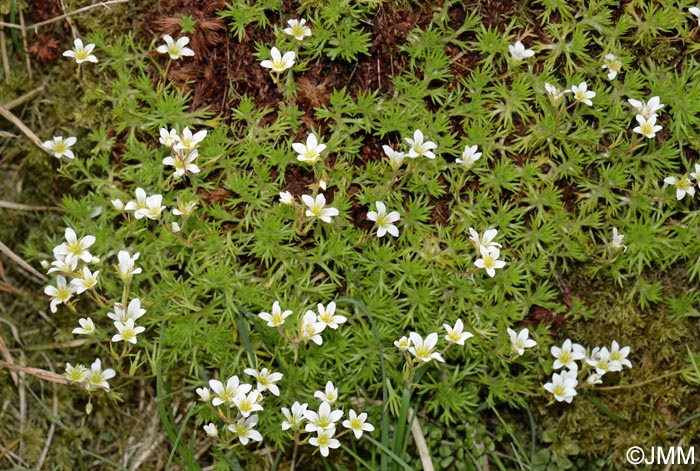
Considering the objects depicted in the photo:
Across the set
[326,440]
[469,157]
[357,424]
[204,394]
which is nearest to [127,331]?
[204,394]

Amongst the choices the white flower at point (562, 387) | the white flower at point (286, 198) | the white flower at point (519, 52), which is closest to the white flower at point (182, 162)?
the white flower at point (286, 198)

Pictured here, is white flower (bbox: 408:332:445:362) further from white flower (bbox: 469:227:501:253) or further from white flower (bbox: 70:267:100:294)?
white flower (bbox: 70:267:100:294)

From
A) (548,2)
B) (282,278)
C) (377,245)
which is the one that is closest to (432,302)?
(377,245)

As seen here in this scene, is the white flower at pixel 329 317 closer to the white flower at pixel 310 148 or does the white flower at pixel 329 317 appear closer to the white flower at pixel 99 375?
the white flower at pixel 310 148

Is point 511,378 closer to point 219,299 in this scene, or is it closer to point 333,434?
point 333,434

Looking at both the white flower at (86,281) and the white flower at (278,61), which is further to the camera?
the white flower at (278,61)

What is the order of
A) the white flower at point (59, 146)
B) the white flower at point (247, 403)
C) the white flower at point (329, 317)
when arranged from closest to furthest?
the white flower at point (247, 403)
the white flower at point (329, 317)
the white flower at point (59, 146)

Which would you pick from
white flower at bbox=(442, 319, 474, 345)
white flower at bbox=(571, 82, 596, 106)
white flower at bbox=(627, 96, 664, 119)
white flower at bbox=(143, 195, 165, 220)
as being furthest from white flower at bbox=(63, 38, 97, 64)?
white flower at bbox=(627, 96, 664, 119)
